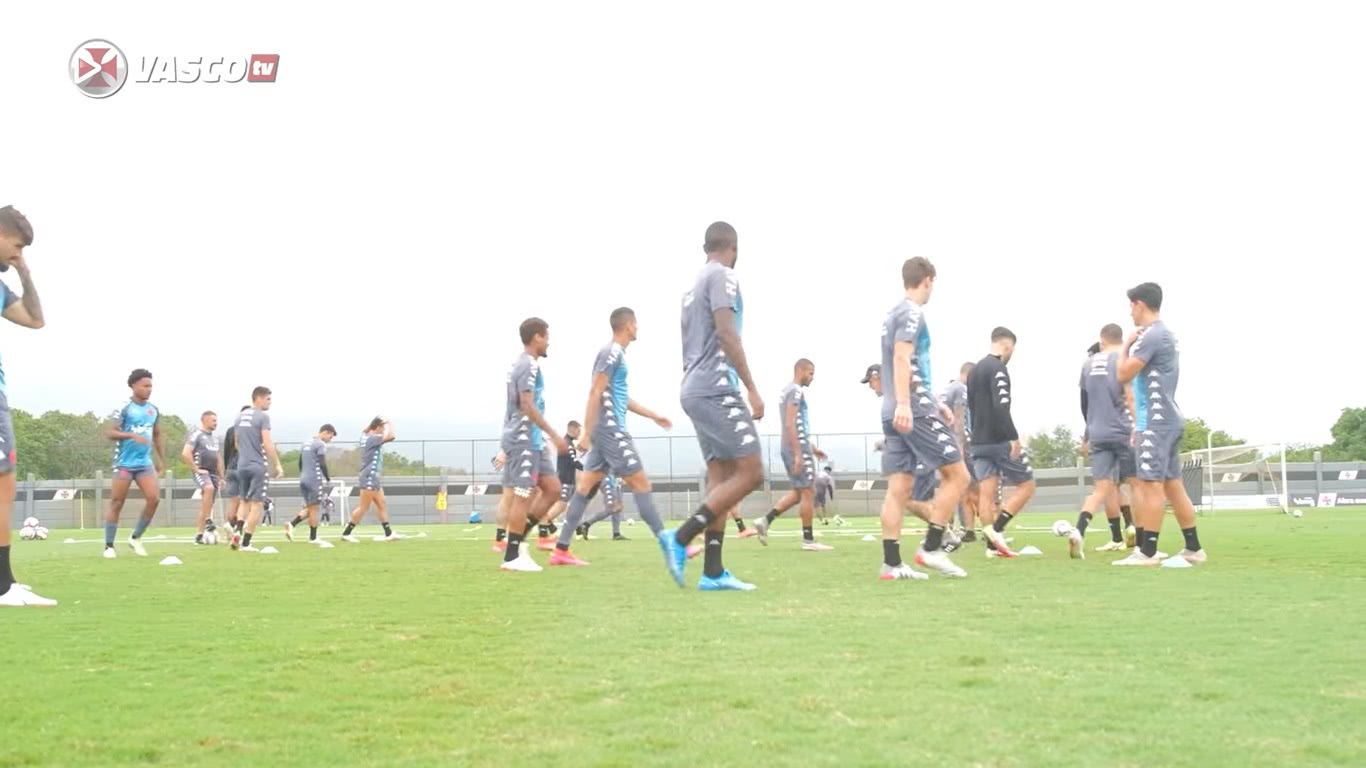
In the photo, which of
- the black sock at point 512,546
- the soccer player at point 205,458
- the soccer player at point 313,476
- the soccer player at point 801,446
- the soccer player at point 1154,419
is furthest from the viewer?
the soccer player at point 205,458

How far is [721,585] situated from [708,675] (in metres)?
3.77

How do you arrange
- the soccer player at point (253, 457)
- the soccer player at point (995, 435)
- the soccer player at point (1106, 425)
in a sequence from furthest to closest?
1. the soccer player at point (253, 457)
2. the soccer player at point (995, 435)
3. the soccer player at point (1106, 425)

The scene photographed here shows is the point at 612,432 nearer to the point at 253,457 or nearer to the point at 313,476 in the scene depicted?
the point at 253,457

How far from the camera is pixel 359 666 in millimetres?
5109

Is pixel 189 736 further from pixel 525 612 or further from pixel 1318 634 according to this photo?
pixel 1318 634

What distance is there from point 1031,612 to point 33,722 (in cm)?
464

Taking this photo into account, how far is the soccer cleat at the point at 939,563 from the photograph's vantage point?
9.48m

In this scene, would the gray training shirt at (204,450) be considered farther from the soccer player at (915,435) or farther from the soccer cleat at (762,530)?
the soccer player at (915,435)

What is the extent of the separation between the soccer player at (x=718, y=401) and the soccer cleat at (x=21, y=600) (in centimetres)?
392

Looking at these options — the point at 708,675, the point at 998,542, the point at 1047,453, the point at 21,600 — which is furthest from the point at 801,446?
the point at 1047,453

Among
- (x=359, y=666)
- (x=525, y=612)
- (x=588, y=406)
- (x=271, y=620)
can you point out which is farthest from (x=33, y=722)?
(x=588, y=406)

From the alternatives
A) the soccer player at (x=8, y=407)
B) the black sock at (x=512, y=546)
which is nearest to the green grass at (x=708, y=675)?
the soccer player at (x=8, y=407)

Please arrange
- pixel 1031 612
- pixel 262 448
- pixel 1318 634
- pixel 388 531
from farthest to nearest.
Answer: pixel 388 531, pixel 262 448, pixel 1031 612, pixel 1318 634

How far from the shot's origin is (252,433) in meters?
18.2
